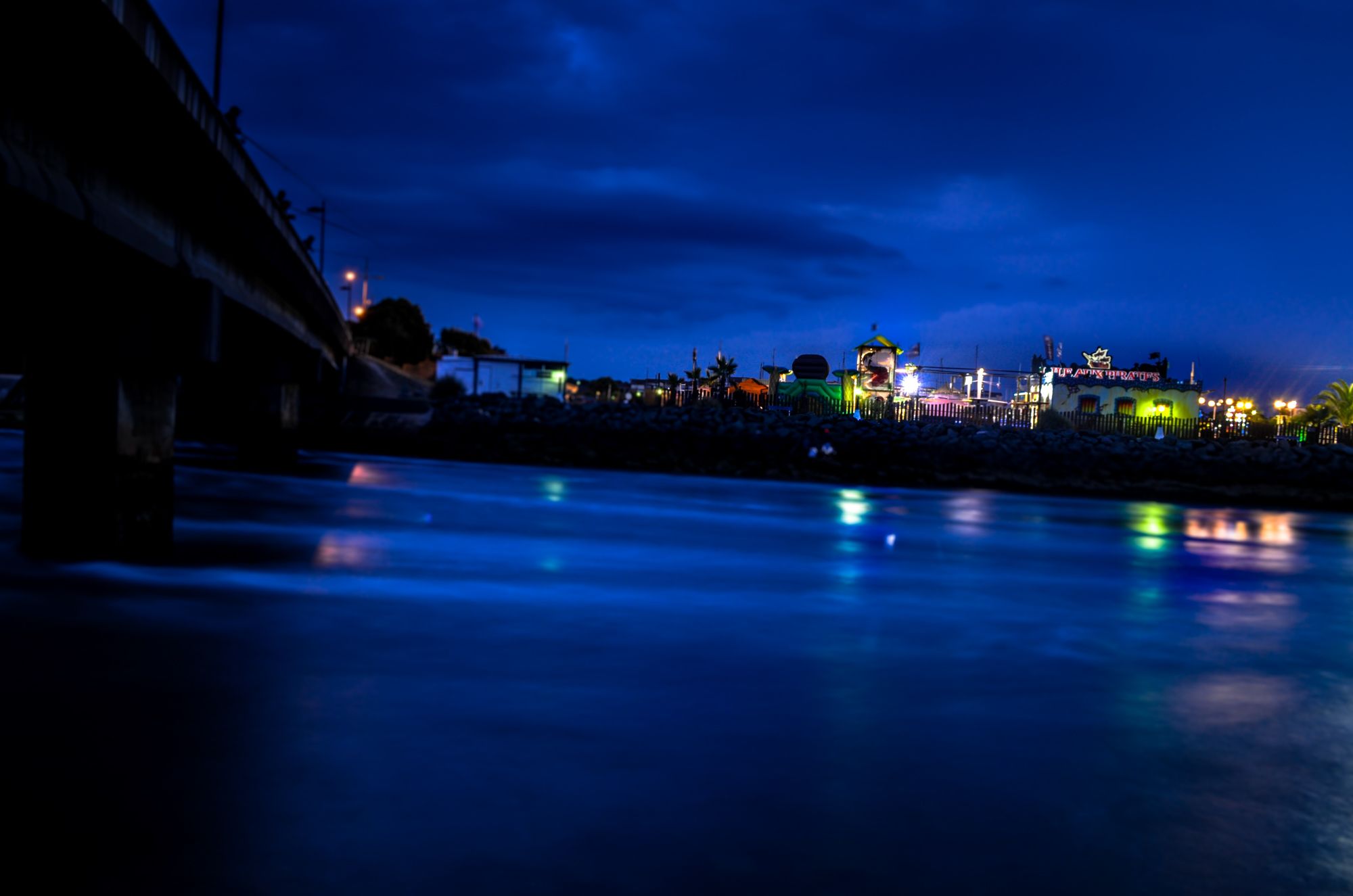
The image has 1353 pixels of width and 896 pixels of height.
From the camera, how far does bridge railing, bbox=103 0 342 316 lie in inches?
327

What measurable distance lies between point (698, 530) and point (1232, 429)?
47.9m

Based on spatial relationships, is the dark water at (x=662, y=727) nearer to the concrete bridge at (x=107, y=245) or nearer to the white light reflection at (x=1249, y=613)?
the white light reflection at (x=1249, y=613)

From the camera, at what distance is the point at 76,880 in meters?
5.10

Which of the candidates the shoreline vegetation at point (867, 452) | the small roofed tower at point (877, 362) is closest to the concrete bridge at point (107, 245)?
the shoreline vegetation at point (867, 452)

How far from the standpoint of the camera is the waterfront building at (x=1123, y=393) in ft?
271

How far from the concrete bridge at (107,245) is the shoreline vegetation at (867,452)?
1219 inches

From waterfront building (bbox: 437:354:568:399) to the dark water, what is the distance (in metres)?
71.9

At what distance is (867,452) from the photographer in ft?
161

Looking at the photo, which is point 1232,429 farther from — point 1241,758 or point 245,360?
point 1241,758

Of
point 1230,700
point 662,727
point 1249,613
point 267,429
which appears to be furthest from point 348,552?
point 267,429

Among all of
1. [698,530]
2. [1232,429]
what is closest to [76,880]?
[698,530]

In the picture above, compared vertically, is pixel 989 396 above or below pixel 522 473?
above

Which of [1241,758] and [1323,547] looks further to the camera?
[1323,547]

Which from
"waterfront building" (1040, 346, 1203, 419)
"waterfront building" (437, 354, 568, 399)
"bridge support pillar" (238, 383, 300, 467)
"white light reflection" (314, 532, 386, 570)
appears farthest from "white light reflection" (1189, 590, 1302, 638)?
"waterfront building" (437, 354, 568, 399)
